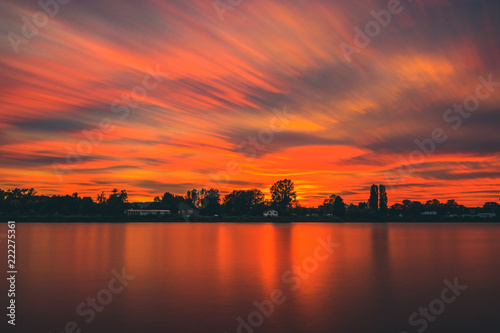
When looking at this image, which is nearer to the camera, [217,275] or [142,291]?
[142,291]

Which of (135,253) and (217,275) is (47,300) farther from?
(135,253)

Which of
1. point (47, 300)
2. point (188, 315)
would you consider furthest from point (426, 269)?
point (47, 300)

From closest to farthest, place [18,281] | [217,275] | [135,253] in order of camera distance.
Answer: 1. [18,281]
2. [217,275]
3. [135,253]

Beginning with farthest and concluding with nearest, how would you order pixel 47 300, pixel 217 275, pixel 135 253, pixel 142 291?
1. pixel 135 253
2. pixel 217 275
3. pixel 142 291
4. pixel 47 300

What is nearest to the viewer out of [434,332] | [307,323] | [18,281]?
[434,332]

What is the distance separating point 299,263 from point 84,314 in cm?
3036

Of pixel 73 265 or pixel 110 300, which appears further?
pixel 73 265

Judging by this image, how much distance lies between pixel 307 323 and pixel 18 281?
90.3 feet

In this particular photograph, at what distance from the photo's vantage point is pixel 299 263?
4856cm

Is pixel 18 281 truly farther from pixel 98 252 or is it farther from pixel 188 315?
pixel 98 252

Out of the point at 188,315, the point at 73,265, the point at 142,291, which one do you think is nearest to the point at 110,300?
the point at 142,291

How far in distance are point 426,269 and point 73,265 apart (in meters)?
41.7

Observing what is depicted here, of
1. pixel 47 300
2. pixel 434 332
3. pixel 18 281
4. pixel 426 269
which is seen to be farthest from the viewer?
pixel 426 269

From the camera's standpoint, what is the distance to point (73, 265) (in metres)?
44.6
